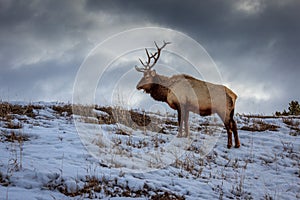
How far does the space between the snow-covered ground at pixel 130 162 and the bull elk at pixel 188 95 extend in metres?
0.79

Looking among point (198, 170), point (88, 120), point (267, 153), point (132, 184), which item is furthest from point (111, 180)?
point (267, 153)

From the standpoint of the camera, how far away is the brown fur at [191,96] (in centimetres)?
970

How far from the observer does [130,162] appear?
6.06 m

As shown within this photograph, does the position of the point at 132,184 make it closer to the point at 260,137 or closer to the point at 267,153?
the point at 267,153

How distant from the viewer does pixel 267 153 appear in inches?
343

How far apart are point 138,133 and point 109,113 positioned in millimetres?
2746

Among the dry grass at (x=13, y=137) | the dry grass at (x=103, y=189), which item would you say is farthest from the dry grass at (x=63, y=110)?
the dry grass at (x=103, y=189)

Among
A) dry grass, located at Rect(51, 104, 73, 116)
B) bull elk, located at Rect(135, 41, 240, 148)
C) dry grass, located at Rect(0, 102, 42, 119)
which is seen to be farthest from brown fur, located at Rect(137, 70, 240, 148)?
dry grass, located at Rect(0, 102, 42, 119)

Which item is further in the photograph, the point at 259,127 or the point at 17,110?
the point at 259,127

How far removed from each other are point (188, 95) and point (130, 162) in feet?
15.4

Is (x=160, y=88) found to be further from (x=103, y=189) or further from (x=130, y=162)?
(x=103, y=189)

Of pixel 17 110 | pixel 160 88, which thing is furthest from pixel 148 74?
pixel 17 110

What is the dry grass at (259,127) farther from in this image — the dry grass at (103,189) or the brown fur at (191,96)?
the dry grass at (103,189)

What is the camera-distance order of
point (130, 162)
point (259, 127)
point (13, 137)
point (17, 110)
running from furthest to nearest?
point (259, 127), point (17, 110), point (13, 137), point (130, 162)
